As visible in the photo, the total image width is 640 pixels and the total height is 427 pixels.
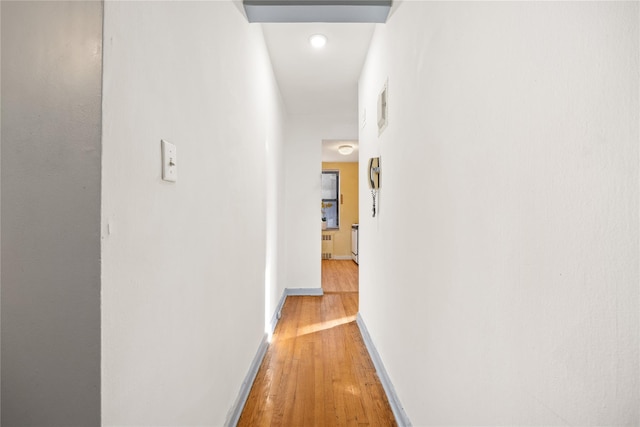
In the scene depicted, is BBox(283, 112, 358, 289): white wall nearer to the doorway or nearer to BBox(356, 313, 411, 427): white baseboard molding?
BBox(356, 313, 411, 427): white baseboard molding

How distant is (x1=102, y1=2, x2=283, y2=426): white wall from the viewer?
65 cm

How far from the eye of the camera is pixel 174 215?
926 mm

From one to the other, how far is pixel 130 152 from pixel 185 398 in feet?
2.61

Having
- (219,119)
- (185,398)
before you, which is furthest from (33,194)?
(219,119)

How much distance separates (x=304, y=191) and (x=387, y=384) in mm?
2802

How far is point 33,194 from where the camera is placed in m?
0.60

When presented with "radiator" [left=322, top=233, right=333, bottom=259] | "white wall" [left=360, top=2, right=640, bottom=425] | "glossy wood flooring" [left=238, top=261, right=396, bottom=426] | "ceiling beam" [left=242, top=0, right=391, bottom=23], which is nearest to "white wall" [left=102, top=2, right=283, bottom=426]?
"ceiling beam" [left=242, top=0, right=391, bottom=23]

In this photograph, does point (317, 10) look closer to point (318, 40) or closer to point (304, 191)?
point (318, 40)

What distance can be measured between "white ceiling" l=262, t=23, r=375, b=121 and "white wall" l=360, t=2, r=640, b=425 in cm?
123

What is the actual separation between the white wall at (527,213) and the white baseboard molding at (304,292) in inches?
114

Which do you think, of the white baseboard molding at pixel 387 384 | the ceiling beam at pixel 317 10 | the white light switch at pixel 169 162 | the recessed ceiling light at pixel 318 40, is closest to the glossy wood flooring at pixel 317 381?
the white baseboard molding at pixel 387 384

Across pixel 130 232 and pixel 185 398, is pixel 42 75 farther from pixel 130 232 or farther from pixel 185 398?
pixel 185 398

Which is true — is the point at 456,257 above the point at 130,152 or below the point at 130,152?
below

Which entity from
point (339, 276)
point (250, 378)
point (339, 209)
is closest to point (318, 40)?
point (250, 378)
